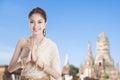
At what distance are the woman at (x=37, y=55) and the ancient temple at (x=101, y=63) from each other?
256 feet

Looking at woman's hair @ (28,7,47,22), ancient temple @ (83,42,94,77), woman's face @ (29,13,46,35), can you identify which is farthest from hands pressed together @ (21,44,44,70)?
ancient temple @ (83,42,94,77)

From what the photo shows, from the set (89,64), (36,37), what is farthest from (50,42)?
(89,64)

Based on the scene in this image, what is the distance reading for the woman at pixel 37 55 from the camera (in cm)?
297

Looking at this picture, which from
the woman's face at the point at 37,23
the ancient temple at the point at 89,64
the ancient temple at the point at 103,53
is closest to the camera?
the woman's face at the point at 37,23

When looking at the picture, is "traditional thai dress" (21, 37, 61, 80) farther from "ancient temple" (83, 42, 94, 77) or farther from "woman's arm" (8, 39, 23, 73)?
"ancient temple" (83, 42, 94, 77)

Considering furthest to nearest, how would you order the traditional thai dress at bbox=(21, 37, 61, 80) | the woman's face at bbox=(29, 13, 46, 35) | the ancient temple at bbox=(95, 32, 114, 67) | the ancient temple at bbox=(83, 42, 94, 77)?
1. the ancient temple at bbox=(95, 32, 114, 67)
2. the ancient temple at bbox=(83, 42, 94, 77)
3. the woman's face at bbox=(29, 13, 46, 35)
4. the traditional thai dress at bbox=(21, 37, 61, 80)

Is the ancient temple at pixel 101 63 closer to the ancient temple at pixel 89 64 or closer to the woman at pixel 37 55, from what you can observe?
the ancient temple at pixel 89 64

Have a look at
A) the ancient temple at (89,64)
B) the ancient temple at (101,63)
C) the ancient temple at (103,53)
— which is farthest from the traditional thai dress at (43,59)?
the ancient temple at (103,53)

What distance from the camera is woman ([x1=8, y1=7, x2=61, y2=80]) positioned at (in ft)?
9.76

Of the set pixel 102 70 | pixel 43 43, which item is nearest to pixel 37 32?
pixel 43 43

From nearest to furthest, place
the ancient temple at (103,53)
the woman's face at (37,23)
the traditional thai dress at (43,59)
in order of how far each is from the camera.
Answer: the traditional thai dress at (43,59)
the woman's face at (37,23)
the ancient temple at (103,53)

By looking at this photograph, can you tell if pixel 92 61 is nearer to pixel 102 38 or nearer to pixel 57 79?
pixel 102 38

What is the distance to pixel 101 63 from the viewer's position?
278 feet

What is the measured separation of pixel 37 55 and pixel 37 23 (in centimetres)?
26
